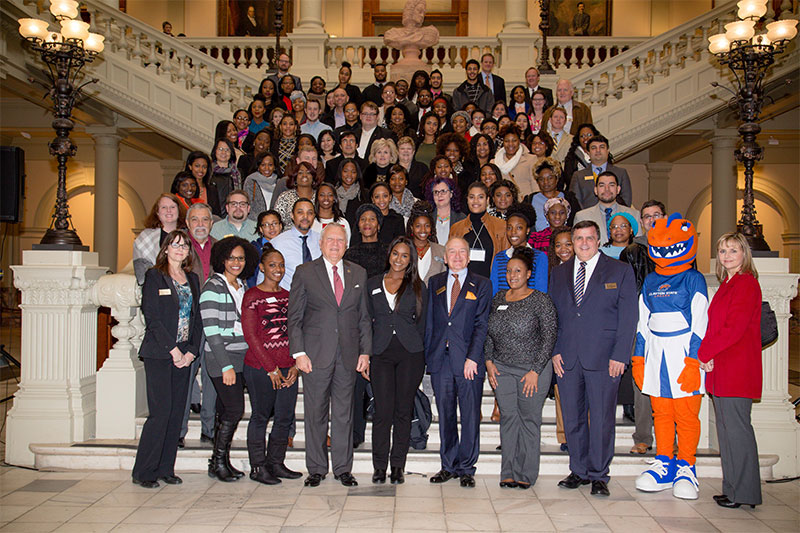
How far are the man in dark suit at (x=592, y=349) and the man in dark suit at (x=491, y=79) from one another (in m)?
6.51

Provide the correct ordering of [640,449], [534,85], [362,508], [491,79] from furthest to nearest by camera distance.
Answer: [491,79] → [534,85] → [640,449] → [362,508]

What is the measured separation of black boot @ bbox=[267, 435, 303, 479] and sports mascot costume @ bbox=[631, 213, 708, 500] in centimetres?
279

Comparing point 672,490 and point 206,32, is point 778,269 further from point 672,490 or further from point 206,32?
point 206,32

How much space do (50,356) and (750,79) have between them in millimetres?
7140

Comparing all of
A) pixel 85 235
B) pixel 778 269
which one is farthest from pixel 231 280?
pixel 85 235

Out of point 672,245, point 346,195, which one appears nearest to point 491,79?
point 346,195

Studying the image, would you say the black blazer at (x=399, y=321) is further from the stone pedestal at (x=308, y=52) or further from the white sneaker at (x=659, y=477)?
the stone pedestal at (x=308, y=52)

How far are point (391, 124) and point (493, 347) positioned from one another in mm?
5011

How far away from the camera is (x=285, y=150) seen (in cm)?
898

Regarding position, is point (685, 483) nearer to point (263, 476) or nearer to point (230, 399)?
point (263, 476)

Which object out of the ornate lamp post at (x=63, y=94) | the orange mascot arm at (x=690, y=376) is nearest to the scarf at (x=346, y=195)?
the ornate lamp post at (x=63, y=94)

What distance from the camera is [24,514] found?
15.6ft

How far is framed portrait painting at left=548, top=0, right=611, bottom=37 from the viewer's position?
60.4ft

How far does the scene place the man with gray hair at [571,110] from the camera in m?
9.78
